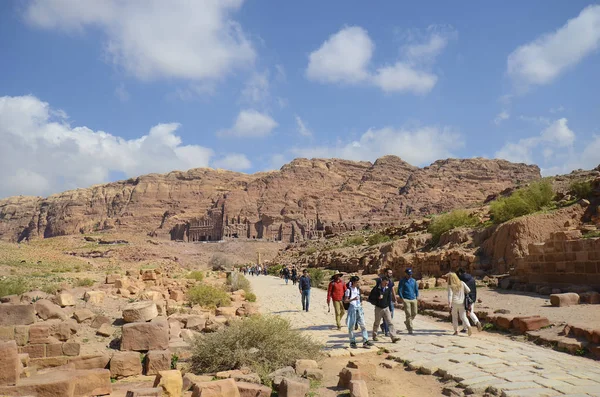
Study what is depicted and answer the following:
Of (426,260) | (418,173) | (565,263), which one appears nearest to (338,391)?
(565,263)

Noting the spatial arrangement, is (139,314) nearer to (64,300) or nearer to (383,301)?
(64,300)

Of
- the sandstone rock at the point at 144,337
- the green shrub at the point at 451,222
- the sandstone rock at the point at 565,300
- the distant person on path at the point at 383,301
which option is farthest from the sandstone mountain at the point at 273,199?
the sandstone rock at the point at 144,337

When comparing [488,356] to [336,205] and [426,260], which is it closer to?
[426,260]

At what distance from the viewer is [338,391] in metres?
5.99

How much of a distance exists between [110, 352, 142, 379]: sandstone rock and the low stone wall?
41.7 ft

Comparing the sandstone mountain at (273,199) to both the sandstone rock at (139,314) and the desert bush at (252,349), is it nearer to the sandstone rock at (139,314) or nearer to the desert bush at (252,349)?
the sandstone rock at (139,314)

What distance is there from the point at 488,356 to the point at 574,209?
14461mm

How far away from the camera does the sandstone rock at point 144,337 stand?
754cm

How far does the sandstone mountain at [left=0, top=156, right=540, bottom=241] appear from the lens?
11619cm

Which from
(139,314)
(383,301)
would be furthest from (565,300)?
(139,314)

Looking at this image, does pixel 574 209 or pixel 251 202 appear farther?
pixel 251 202

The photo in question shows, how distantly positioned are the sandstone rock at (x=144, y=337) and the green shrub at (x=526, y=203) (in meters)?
19.4

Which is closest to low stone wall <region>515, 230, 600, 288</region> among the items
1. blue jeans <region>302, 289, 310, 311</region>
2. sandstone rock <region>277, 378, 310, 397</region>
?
blue jeans <region>302, 289, 310, 311</region>

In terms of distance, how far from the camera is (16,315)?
25.4 ft
